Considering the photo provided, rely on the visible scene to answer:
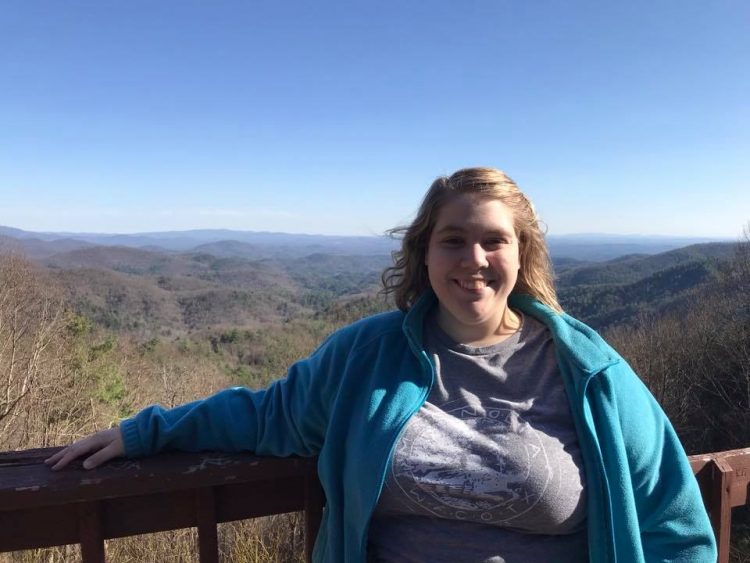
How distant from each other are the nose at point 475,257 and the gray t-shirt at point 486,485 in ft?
1.07

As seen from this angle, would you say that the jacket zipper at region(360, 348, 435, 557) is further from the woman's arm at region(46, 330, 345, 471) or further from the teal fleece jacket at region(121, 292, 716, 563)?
the woman's arm at region(46, 330, 345, 471)

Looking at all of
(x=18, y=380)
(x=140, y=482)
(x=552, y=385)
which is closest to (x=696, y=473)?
(x=552, y=385)

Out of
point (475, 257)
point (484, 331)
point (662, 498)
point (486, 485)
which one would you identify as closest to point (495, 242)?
point (475, 257)

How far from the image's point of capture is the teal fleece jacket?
4.05 ft

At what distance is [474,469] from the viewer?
123 centimetres

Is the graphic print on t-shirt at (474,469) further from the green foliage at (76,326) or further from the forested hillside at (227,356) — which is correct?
the green foliage at (76,326)

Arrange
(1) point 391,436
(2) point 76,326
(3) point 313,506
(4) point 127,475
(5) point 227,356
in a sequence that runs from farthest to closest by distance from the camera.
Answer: (5) point 227,356 → (2) point 76,326 → (3) point 313,506 → (1) point 391,436 → (4) point 127,475

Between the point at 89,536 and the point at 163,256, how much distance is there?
7938 inches

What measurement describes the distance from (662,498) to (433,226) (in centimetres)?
88

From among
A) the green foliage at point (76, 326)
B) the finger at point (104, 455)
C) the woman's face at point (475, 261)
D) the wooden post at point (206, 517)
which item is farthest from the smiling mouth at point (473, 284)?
the green foliage at point (76, 326)

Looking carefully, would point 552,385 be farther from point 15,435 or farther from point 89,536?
point 15,435

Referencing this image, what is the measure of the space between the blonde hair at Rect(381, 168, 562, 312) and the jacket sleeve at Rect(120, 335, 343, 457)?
0.35 meters

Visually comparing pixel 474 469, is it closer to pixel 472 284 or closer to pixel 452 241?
pixel 472 284

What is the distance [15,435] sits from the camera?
38.8ft
